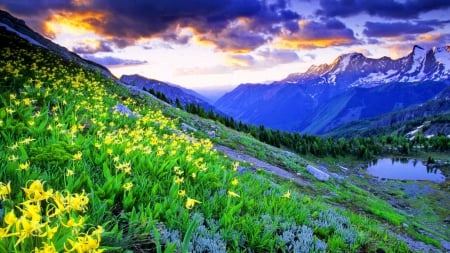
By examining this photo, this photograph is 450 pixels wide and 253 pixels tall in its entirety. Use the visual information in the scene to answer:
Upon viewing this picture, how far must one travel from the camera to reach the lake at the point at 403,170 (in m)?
56.7

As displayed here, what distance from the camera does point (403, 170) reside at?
64.9 meters

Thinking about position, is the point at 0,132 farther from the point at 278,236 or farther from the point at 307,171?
the point at 307,171

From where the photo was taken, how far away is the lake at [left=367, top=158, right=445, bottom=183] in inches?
2231

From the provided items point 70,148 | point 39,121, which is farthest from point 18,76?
point 70,148

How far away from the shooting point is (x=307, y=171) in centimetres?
2481

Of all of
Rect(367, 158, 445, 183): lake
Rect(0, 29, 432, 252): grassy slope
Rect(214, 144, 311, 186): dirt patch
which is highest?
Rect(0, 29, 432, 252): grassy slope

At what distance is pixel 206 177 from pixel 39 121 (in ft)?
15.4

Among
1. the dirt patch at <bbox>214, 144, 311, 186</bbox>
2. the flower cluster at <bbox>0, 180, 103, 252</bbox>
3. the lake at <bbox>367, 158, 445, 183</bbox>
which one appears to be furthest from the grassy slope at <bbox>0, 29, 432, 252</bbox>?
the lake at <bbox>367, 158, 445, 183</bbox>

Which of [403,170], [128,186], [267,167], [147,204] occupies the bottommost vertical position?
[403,170]

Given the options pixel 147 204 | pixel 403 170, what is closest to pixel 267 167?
pixel 147 204

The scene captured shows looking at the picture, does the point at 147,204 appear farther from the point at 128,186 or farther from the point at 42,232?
the point at 42,232

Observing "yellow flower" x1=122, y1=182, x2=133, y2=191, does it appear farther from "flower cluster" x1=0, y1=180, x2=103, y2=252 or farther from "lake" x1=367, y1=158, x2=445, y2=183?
"lake" x1=367, y1=158, x2=445, y2=183

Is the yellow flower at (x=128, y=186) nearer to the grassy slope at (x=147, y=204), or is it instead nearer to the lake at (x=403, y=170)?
the grassy slope at (x=147, y=204)

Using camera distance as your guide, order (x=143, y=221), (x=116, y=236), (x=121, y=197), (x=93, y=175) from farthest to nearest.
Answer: (x=93, y=175)
(x=121, y=197)
(x=143, y=221)
(x=116, y=236)
